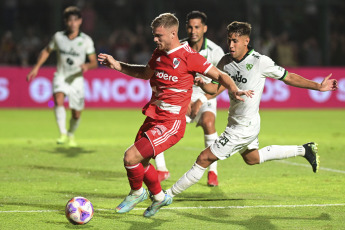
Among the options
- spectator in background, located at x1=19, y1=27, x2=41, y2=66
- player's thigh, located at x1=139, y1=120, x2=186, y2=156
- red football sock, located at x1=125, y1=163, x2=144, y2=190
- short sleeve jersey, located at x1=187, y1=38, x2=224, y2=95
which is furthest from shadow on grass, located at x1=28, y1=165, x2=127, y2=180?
spectator in background, located at x1=19, y1=27, x2=41, y2=66

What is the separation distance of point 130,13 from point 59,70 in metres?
15.2

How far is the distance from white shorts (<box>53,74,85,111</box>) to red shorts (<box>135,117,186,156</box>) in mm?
6030

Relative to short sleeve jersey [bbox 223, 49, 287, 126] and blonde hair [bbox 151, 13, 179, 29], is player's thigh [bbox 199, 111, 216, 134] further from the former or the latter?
blonde hair [bbox 151, 13, 179, 29]

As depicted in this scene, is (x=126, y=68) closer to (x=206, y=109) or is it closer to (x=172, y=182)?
(x=206, y=109)

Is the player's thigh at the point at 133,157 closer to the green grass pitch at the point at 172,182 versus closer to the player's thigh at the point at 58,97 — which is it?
the green grass pitch at the point at 172,182

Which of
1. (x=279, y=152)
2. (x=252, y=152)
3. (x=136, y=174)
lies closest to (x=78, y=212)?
(x=136, y=174)

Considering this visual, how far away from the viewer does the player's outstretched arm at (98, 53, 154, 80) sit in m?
7.21

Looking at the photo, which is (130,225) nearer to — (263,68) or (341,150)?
(263,68)

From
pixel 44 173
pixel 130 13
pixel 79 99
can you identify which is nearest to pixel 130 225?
pixel 44 173

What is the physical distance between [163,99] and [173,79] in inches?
9.8

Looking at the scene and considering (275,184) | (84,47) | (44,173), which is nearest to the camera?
(275,184)

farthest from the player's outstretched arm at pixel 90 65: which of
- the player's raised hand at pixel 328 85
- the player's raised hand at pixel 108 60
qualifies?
the player's raised hand at pixel 328 85

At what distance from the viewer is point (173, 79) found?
7023 mm

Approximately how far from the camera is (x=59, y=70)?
517 inches
